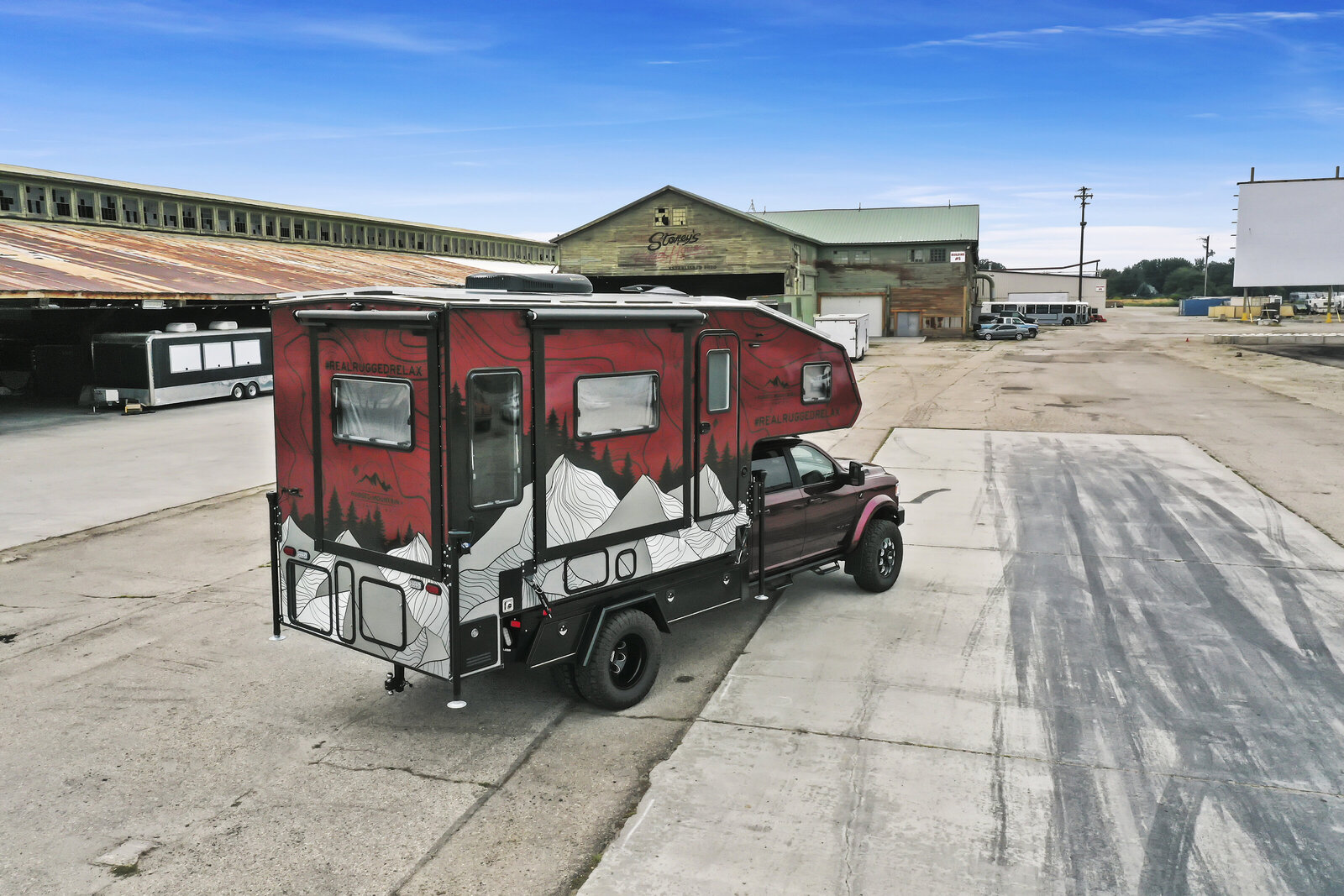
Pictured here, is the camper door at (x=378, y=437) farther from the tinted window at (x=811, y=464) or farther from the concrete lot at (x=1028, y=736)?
the tinted window at (x=811, y=464)

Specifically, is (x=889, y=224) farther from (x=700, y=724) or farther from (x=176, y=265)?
(x=700, y=724)

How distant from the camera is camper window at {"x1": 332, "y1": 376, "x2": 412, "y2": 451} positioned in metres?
6.62

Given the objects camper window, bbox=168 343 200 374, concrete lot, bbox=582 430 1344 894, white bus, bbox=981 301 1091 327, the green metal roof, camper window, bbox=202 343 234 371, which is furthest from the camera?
white bus, bbox=981 301 1091 327

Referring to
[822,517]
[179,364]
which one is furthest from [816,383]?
[179,364]

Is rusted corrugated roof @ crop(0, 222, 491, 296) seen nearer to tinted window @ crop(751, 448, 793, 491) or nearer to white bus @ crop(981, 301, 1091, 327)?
tinted window @ crop(751, 448, 793, 491)

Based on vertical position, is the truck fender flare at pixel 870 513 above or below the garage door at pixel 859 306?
below

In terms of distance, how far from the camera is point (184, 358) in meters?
28.9

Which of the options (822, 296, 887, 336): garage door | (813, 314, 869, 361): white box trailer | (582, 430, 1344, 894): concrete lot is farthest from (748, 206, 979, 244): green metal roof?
(582, 430, 1344, 894): concrete lot

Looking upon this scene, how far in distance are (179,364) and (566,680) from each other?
84.0 feet

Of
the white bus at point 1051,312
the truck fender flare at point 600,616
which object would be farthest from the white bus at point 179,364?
the white bus at point 1051,312

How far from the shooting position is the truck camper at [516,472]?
650 cm

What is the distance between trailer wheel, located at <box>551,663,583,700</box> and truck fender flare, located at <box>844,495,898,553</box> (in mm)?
3912

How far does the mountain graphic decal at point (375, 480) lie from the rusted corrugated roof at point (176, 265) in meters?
21.6

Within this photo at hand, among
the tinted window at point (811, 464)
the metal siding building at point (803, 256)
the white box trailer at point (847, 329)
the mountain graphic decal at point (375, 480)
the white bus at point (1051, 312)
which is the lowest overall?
the tinted window at point (811, 464)
